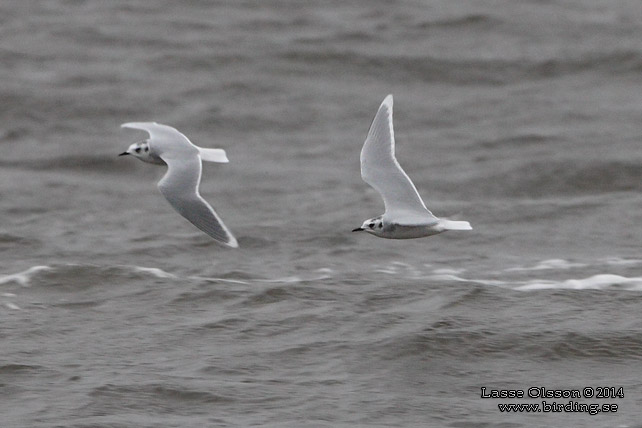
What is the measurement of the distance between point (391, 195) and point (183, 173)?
1429 mm

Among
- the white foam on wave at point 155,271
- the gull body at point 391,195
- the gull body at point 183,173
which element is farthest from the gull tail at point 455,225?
the white foam on wave at point 155,271

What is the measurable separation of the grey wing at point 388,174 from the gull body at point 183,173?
1.00 meters

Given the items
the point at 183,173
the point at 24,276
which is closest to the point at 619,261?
the point at 183,173

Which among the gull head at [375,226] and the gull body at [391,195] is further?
the gull head at [375,226]

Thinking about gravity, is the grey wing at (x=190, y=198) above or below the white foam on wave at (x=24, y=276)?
above

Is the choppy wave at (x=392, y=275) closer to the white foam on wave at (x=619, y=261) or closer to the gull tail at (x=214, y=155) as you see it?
the white foam on wave at (x=619, y=261)

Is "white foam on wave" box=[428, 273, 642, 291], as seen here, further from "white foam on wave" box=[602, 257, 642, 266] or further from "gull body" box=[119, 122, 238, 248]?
"gull body" box=[119, 122, 238, 248]

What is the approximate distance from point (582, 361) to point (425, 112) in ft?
22.6

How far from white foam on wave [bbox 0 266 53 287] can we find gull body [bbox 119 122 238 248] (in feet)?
4.38

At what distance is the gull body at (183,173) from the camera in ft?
29.6

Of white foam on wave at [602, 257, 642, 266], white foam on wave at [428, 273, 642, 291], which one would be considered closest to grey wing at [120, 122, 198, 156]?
white foam on wave at [428, 273, 642, 291]

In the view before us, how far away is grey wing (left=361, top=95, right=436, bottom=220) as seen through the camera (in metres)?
8.97

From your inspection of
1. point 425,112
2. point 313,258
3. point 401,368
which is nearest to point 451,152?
point 425,112

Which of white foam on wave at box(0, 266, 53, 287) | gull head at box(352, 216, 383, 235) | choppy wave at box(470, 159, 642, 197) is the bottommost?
white foam on wave at box(0, 266, 53, 287)
